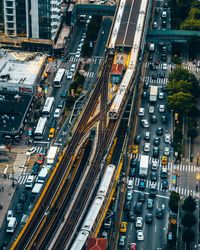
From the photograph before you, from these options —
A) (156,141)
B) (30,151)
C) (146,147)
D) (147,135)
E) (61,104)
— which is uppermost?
(61,104)

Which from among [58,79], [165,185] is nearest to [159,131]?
[165,185]

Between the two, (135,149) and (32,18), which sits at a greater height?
(32,18)

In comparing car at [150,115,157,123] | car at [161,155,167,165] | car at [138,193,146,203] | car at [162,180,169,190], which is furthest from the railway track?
car at [162,180,169,190]

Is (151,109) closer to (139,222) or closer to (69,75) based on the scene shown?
(69,75)

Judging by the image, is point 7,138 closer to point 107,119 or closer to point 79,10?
point 107,119

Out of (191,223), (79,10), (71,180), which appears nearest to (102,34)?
(79,10)

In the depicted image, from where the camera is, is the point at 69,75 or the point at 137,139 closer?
the point at 137,139

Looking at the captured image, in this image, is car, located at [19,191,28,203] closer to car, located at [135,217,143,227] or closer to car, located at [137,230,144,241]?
car, located at [135,217,143,227]
